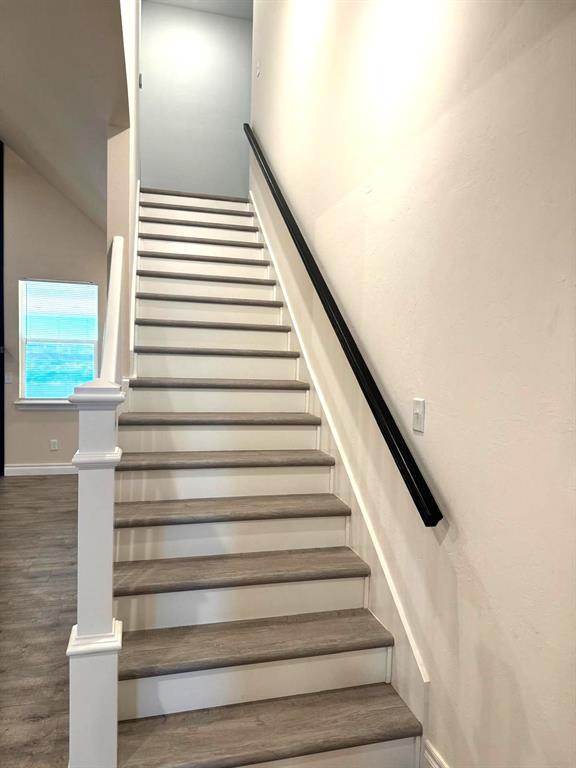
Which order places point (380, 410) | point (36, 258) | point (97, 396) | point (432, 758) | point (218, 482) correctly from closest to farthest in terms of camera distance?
point (97, 396) < point (432, 758) < point (380, 410) < point (218, 482) < point (36, 258)

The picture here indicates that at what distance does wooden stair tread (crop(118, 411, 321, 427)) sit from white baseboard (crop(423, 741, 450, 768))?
1468 millimetres

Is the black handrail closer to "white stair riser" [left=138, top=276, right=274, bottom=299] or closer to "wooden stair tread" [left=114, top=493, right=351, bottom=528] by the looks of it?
"wooden stair tread" [left=114, top=493, right=351, bottom=528]

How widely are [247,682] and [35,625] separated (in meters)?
1.33

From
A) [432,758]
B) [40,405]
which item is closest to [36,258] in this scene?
[40,405]

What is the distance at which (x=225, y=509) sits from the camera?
7.09 feet

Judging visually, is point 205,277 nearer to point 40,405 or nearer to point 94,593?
point 94,593

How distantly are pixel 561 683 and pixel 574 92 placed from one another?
131 cm

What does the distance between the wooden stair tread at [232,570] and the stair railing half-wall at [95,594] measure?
40cm

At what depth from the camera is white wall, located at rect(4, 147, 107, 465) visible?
Answer: 5.11 m

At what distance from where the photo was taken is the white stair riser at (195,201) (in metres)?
4.41

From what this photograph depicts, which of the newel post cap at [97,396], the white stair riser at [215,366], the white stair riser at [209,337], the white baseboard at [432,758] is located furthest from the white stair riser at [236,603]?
the white stair riser at [209,337]

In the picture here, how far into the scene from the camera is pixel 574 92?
1085mm

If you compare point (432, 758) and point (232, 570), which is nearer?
point (432, 758)

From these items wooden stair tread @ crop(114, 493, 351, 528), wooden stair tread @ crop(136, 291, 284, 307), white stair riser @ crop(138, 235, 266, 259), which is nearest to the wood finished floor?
wooden stair tread @ crop(114, 493, 351, 528)
